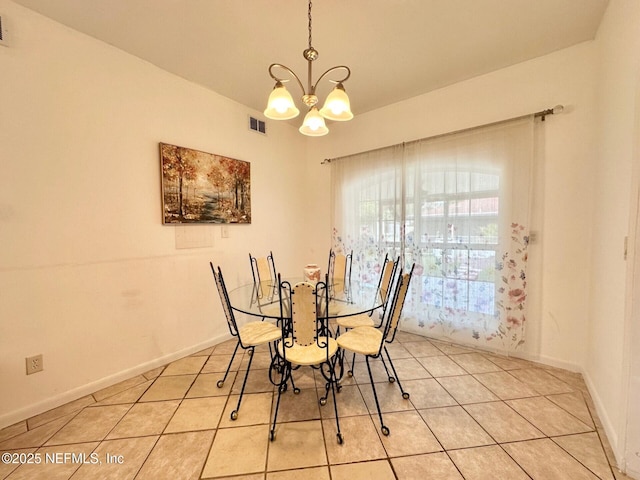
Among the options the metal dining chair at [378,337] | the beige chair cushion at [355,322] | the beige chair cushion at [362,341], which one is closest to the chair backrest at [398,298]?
the metal dining chair at [378,337]

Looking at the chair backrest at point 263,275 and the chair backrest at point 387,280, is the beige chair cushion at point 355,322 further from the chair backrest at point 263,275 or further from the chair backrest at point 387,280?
the chair backrest at point 263,275

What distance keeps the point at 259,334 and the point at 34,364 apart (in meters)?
1.47

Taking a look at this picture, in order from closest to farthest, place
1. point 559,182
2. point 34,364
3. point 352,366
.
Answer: point 34,364 → point 559,182 → point 352,366

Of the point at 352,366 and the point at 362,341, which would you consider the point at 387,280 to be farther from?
the point at 352,366

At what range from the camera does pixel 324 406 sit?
74.1 inches

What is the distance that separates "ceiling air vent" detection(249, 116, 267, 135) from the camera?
3256 millimetres

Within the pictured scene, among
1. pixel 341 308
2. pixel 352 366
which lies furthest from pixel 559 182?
pixel 352 366

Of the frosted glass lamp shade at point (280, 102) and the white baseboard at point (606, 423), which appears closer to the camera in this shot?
the white baseboard at point (606, 423)

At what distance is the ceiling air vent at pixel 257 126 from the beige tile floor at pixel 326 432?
2.68 metres

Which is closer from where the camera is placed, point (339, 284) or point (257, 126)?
point (339, 284)

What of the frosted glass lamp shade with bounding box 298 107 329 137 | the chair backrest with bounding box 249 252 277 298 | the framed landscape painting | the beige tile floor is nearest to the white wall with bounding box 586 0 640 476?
the beige tile floor

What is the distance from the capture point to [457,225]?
8.89 ft

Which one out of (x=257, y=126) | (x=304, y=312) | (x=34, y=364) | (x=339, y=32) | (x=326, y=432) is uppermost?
(x=339, y=32)

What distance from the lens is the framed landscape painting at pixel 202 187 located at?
2510 millimetres
